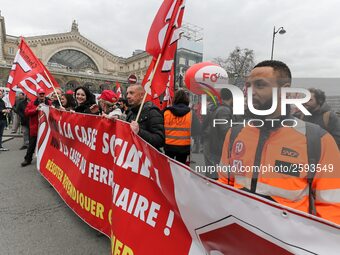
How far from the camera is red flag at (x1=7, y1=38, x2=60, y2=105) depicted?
551 cm

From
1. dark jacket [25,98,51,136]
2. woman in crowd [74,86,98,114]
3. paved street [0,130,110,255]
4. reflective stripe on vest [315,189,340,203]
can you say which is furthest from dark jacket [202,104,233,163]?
dark jacket [25,98,51,136]

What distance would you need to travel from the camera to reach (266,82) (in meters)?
1.26

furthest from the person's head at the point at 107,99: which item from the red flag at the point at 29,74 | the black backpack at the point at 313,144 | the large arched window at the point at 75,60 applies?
the large arched window at the point at 75,60

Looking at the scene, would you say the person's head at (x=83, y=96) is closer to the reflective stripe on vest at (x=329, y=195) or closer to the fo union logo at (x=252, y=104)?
the fo union logo at (x=252, y=104)

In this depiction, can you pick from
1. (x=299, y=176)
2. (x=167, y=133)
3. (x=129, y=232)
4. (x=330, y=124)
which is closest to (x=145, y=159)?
(x=129, y=232)

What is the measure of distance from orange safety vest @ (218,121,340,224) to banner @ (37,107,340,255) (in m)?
0.20

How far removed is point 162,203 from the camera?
6.01 feet

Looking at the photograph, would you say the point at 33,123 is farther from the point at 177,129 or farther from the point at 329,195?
the point at 329,195

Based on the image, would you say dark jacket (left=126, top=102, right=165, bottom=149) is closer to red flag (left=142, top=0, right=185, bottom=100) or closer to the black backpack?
red flag (left=142, top=0, right=185, bottom=100)

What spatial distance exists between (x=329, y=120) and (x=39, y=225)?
3425 millimetres

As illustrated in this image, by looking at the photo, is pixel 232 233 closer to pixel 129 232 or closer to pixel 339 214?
pixel 339 214

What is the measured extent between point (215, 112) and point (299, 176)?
48 cm

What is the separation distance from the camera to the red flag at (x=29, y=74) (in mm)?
5512

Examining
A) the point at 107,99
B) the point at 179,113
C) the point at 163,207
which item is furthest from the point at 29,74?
the point at 163,207
